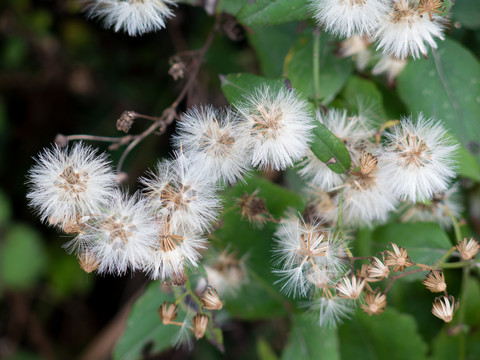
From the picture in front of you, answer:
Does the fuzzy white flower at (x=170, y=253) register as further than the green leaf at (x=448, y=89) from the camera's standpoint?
No

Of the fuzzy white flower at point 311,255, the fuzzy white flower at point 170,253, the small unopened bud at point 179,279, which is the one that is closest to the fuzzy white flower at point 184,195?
the fuzzy white flower at point 170,253

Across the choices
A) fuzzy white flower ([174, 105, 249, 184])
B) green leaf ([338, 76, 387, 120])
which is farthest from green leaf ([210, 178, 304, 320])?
green leaf ([338, 76, 387, 120])

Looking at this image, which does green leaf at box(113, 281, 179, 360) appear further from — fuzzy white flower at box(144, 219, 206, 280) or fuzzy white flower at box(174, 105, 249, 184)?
fuzzy white flower at box(174, 105, 249, 184)

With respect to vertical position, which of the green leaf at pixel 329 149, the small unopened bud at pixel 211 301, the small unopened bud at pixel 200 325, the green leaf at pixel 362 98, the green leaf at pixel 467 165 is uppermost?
the green leaf at pixel 329 149

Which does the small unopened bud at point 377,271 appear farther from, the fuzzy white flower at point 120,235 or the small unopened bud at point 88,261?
the small unopened bud at point 88,261

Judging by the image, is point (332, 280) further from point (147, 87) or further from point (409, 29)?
point (147, 87)

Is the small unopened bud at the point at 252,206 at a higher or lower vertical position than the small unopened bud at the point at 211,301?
higher

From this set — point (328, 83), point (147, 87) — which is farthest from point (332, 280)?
point (147, 87)
